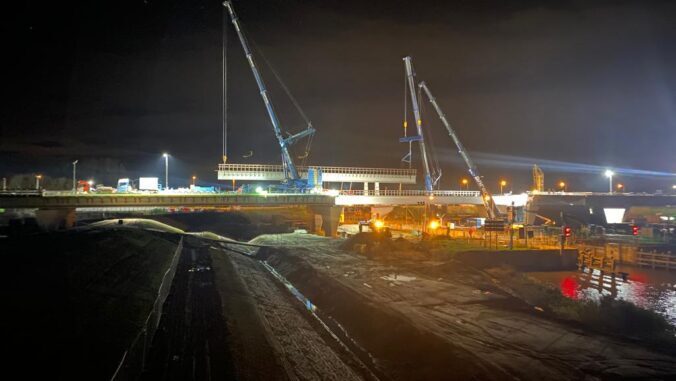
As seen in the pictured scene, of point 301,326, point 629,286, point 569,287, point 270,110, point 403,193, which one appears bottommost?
point 629,286

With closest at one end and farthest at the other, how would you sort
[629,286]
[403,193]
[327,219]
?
[629,286]
[327,219]
[403,193]

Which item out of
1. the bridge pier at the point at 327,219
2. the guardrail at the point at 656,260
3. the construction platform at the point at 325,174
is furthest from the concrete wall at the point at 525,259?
the construction platform at the point at 325,174

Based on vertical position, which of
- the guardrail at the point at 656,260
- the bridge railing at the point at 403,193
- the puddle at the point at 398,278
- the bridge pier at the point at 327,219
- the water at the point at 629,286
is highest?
the bridge railing at the point at 403,193

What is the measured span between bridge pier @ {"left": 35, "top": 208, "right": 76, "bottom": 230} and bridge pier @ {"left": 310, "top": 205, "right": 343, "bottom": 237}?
3317 cm

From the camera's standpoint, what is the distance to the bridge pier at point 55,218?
5661cm

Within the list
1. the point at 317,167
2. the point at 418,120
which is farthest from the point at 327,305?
the point at 418,120

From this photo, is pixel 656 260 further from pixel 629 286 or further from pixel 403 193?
pixel 403 193

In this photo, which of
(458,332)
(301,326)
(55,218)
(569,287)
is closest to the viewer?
(458,332)

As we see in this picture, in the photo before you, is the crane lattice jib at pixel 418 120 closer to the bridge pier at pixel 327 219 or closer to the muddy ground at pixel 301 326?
the bridge pier at pixel 327 219

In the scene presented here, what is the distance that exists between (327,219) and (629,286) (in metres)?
42.1

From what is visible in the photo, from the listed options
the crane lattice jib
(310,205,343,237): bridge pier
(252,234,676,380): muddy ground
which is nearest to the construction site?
(252,234,676,380): muddy ground

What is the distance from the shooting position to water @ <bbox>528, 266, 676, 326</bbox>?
3550 cm

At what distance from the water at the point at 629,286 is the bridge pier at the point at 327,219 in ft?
112

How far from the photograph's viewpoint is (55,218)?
57.8 meters
